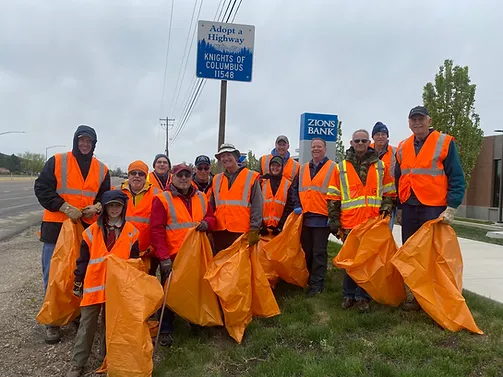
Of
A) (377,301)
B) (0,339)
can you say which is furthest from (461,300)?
(0,339)

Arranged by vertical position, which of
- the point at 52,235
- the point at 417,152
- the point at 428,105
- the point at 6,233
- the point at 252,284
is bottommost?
the point at 6,233

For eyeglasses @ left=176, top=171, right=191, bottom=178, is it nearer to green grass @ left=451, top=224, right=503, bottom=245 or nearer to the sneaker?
the sneaker

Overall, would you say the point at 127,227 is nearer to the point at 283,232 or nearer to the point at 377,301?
the point at 283,232

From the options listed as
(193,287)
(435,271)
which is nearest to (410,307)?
(435,271)

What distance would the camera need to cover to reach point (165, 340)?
3.82 metres

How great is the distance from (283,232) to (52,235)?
7.99 feet

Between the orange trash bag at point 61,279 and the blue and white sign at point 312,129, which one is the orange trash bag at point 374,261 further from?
the blue and white sign at point 312,129

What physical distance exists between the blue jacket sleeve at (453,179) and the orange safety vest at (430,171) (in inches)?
1.4

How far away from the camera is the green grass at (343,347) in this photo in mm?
3162

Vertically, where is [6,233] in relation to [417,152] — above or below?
below

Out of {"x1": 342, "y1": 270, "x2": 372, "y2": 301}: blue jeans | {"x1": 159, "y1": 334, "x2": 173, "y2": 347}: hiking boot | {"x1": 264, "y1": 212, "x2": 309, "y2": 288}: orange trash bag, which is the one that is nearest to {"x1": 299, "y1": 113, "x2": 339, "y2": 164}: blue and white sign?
{"x1": 264, "y1": 212, "x2": 309, "y2": 288}: orange trash bag

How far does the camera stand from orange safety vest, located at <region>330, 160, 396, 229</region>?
4.33 meters

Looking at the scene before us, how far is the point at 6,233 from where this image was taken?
420 inches

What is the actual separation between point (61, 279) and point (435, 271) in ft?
11.2
